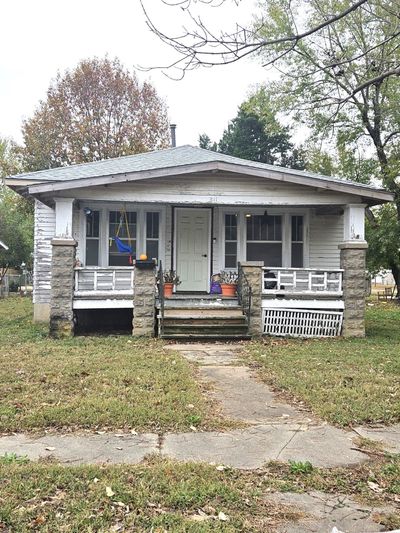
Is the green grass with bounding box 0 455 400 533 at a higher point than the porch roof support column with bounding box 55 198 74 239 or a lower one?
lower

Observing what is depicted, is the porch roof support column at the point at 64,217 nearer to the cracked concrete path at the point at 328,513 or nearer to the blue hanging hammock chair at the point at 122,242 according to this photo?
the blue hanging hammock chair at the point at 122,242

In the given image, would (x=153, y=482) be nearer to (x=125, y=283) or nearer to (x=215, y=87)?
(x=215, y=87)

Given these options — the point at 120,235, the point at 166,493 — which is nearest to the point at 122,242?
the point at 120,235

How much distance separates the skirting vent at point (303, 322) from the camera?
10.9 m

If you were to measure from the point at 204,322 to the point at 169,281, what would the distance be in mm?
2533

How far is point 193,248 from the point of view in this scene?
12930 millimetres

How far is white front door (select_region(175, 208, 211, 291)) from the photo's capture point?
12.9 meters

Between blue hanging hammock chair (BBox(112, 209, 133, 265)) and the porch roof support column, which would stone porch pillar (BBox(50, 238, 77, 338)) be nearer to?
the porch roof support column

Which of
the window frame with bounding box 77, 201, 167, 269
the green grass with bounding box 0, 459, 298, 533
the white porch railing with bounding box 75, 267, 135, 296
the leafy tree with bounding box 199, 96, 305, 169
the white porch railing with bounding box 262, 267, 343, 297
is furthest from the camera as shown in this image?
the leafy tree with bounding box 199, 96, 305, 169

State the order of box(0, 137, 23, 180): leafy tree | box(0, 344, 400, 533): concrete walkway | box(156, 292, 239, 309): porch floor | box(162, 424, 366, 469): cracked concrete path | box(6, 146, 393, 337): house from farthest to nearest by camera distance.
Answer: box(0, 137, 23, 180): leafy tree < box(156, 292, 239, 309): porch floor < box(6, 146, 393, 337): house < box(162, 424, 366, 469): cracked concrete path < box(0, 344, 400, 533): concrete walkway

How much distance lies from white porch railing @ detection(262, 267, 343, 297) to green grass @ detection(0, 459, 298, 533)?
25.1 ft

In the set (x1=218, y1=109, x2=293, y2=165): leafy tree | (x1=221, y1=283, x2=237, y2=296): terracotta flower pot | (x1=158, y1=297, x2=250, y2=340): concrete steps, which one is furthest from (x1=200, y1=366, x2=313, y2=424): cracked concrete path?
(x1=218, y1=109, x2=293, y2=165): leafy tree

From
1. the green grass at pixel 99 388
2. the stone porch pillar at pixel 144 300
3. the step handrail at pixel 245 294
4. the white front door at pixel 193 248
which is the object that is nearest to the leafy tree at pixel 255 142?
the white front door at pixel 193 248

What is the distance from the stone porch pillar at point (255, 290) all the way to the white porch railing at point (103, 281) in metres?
2.64
